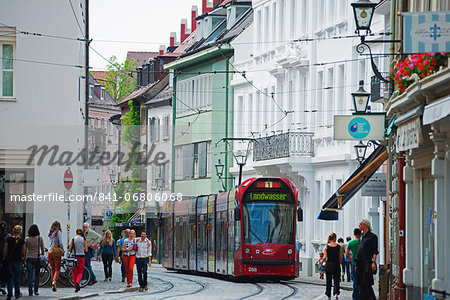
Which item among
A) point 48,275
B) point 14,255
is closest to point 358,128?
point 14,255

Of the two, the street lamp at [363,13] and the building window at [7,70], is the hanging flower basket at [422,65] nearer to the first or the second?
the street lamp at [363,13]

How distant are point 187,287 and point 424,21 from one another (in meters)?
19.0

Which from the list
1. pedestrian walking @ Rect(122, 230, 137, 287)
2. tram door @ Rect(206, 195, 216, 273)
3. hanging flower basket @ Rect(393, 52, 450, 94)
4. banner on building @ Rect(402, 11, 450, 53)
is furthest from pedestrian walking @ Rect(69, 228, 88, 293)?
banner on building @ Rect(402, 11, 450, 53)

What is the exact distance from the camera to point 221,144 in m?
62.0

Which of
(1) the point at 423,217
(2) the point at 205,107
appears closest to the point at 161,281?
(1) the point at 423,217

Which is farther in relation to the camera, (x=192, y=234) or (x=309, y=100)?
(x=309, y=100)

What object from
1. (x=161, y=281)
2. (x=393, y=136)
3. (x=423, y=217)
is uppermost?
(x=393, y=136)

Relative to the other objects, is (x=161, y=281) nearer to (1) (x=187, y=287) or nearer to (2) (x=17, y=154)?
(1) (x=187, y=287)

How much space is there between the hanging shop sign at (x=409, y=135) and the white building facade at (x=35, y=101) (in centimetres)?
1316

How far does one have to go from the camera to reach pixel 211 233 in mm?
38781

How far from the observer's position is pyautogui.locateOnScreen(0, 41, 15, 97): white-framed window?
1211 inches

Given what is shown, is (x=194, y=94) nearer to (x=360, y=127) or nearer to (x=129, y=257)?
(x=129, y=257)

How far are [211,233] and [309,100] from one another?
10.4 m

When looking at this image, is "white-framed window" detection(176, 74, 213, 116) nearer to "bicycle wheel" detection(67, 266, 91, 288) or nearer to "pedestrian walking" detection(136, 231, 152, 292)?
"bicycle wheel" detection(67, 266, 91, 288)
